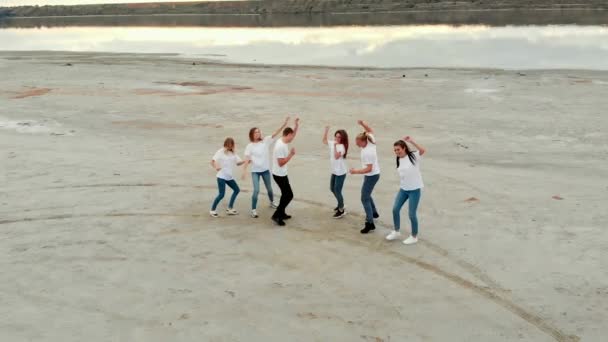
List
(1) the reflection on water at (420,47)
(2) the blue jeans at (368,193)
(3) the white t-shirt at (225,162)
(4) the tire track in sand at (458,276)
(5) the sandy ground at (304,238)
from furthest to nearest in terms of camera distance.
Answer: (1) the reflection on water at (420,47) → (3) the white t-shirt at (225,162) → (2) the blue jeans at (368,193) → (5) the sandy ground at (304,238) → (4) the tire track in sand at (458,276)

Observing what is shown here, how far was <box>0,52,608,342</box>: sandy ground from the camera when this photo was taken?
21.8 ft

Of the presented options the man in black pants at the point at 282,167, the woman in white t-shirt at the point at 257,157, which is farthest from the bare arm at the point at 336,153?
the woman in white t-shirt at the point at 257,157

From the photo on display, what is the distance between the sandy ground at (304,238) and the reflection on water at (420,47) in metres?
16.0

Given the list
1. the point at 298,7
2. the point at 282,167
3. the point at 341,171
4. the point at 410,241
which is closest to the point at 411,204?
the point at 410,241

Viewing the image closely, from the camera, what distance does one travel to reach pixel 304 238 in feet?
29.4

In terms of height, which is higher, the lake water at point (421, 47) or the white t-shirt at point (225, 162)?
the lake water at point (421, 47)

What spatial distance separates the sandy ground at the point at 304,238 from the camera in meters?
6.63

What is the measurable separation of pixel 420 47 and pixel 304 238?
1414 inches

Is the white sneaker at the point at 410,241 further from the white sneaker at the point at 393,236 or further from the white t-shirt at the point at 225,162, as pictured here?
the white t-shirt at the point at 225,162

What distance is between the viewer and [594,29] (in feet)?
166

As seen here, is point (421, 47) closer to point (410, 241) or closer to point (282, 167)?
point (282, 167)

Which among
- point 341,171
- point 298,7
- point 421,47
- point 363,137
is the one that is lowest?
point 341,171

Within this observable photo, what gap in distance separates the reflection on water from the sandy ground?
632 inches

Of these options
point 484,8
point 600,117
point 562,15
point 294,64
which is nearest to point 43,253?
point 600,117
